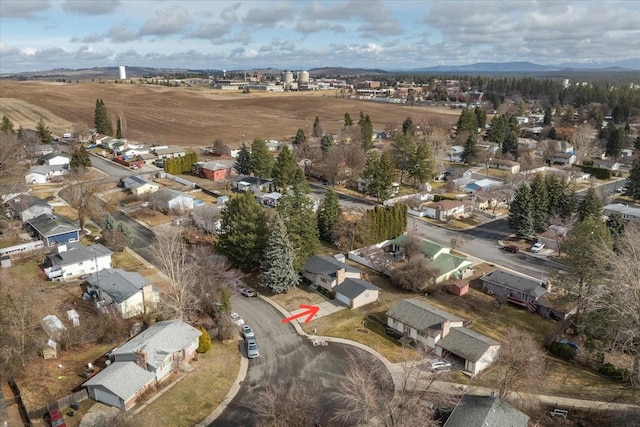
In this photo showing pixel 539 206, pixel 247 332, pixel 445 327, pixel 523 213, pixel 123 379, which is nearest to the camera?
pixel 123 379

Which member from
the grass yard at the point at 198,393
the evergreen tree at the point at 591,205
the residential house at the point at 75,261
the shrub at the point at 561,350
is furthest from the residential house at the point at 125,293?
the evergreen tree at the point at 591,205

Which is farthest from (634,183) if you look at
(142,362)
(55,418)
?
(55,418)

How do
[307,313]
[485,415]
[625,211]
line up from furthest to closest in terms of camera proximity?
[625,211], [307,313], [485,415]

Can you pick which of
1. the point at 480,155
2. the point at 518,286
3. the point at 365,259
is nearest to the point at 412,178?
the point at 480,155

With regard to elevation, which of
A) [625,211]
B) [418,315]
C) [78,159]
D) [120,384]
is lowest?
[120,384]

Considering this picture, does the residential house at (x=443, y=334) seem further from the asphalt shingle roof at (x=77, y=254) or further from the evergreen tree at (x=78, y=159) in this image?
the evergreen tree at (x=78, y=159)

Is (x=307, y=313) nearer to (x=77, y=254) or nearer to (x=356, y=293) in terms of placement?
(x=356, y=293)

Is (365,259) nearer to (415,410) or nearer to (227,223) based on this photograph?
(227,223)
